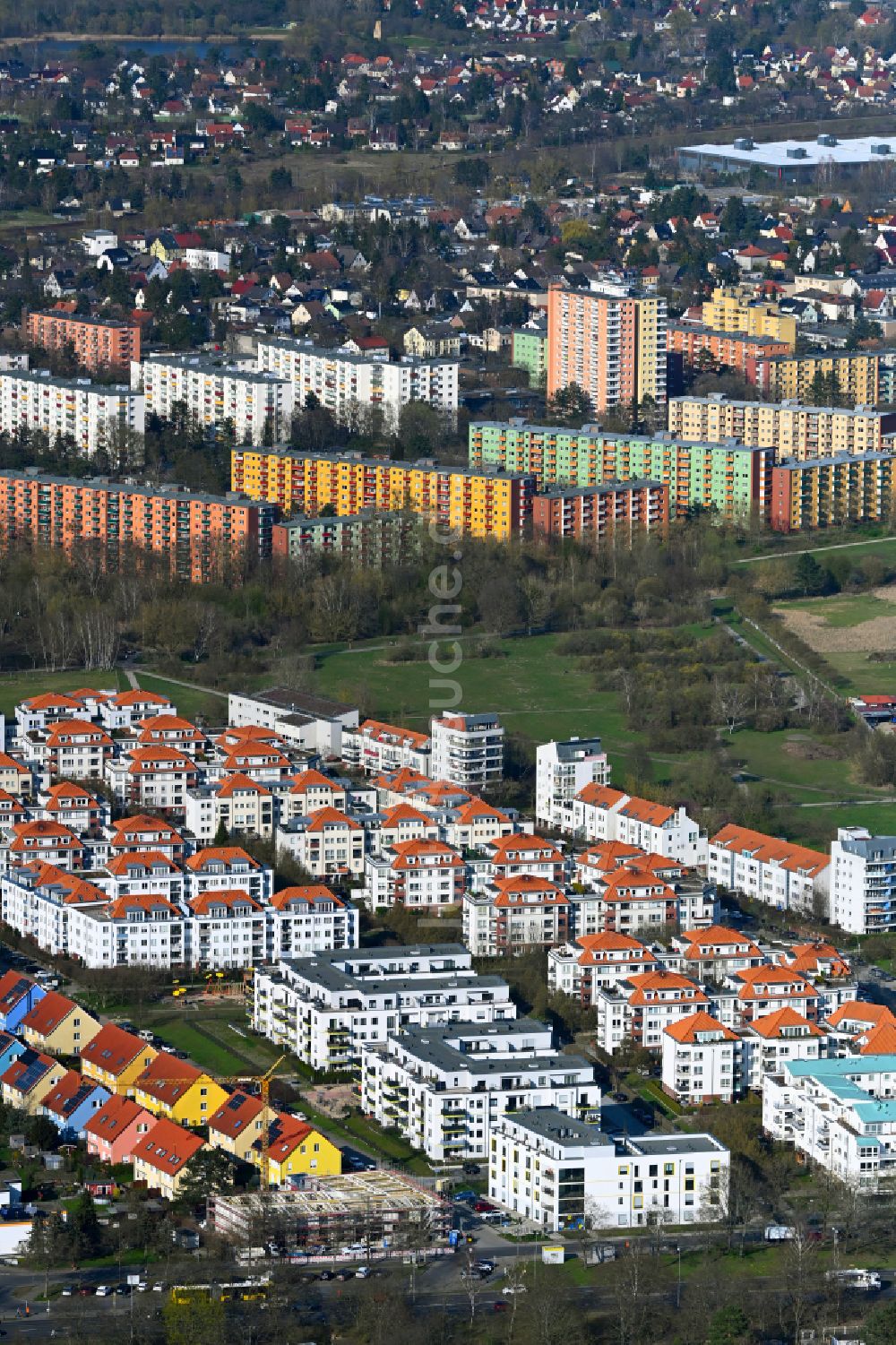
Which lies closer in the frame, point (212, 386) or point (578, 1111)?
point (578, 1111)

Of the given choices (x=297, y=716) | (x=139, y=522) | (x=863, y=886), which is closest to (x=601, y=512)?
(x=139, y=522)

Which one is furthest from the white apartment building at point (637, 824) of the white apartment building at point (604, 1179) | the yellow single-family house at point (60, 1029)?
the white apartment building at point (604, 1179)

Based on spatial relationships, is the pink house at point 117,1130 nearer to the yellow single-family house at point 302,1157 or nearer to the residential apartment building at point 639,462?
the yellow single-family house at point 302,1157

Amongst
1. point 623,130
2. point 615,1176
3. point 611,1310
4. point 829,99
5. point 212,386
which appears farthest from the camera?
point 829,99

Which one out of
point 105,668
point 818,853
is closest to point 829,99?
point 105,668

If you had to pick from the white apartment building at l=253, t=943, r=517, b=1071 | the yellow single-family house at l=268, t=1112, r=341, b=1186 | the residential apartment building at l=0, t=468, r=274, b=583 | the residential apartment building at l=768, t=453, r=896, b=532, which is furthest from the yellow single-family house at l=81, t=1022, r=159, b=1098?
the residential apartment building at l=768, t=453, r=896, b=532

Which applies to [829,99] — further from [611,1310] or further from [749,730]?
[611,1310]

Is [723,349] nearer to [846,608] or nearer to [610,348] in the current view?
[610,348]
